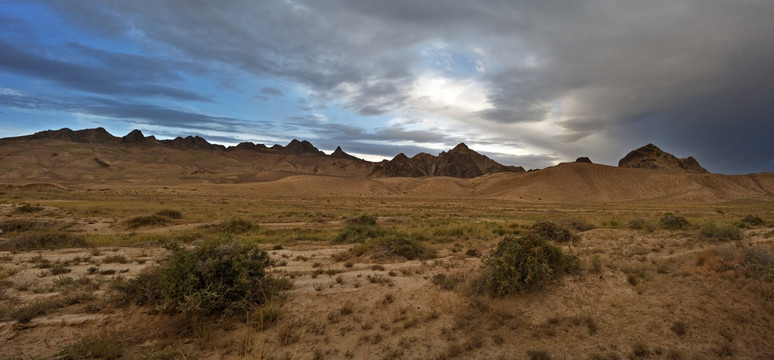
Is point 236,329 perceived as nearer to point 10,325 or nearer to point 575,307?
point 10,325

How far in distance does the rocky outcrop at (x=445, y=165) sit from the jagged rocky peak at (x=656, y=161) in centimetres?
4959

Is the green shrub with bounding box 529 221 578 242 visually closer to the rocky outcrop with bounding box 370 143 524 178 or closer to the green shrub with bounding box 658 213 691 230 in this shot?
the green shrub with bounding box 658 213 691 230

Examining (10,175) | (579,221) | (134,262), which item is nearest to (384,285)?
(134,262)

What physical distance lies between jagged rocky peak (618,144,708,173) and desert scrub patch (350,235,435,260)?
142m

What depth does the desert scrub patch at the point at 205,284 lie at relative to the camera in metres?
6.69

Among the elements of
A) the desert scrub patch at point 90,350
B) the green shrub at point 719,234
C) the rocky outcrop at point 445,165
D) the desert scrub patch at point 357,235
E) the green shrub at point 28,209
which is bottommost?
the green shrub at point 28,209

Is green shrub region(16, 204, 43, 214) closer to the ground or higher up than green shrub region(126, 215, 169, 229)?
closer to the ground

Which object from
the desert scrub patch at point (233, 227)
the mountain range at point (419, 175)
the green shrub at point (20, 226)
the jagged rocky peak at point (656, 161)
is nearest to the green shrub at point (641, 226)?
the desert scrub patch at point (233, 227)

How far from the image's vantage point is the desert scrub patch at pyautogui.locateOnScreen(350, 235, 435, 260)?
43.3ft

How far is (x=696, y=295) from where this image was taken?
7285 mm

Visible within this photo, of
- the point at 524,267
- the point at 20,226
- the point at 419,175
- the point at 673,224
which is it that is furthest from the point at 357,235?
the point at 419,175

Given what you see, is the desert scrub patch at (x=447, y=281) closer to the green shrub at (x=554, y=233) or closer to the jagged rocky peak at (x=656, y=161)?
the green shrub at (x=554, y=233)

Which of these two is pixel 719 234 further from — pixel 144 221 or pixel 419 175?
pixel 419 175

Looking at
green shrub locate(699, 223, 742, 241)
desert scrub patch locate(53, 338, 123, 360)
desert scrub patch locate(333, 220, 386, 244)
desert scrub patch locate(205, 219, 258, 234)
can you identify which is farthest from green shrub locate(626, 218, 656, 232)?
desert scrub patch locate(53, 338, 123, 360)
